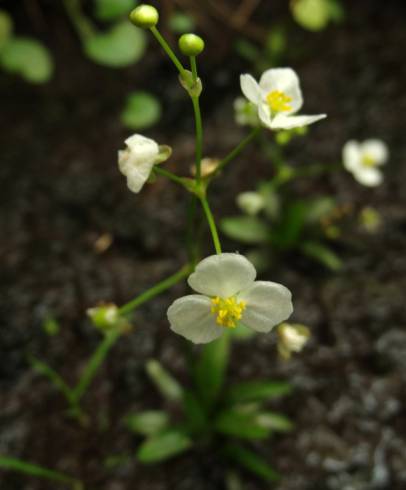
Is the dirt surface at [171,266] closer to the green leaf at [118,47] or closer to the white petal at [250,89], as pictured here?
the green leaf at [118,47]

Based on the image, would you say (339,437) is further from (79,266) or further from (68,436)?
(79,266)

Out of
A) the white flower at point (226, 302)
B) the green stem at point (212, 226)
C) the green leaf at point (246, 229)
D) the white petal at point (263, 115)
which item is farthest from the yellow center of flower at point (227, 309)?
the green leaf at point (246, 229)

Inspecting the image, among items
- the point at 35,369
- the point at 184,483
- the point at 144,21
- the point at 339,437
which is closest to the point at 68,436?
the point at 35,369

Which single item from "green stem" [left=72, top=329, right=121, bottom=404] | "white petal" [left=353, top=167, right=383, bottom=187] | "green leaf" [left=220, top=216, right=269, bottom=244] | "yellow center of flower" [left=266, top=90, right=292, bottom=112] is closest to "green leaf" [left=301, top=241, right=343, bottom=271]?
"green leaf" [left=220, top=216, right=269, bottom=244]

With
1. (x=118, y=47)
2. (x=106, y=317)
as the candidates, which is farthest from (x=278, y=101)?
(x=118, y=47)

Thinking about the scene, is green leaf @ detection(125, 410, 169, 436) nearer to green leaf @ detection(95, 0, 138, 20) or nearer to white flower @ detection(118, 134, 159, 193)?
white flower @ detection(118, 134, 159, 193)

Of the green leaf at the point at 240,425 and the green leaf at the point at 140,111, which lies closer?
the green leaf at the point at 240,425
